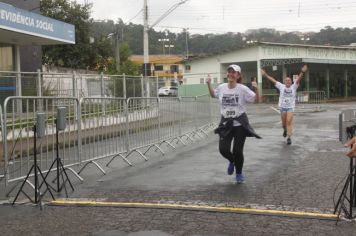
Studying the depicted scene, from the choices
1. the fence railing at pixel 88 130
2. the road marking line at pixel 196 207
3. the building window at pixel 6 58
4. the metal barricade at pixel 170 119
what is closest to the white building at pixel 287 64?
the building window at pixel 6 58

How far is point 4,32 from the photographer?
18891 mm

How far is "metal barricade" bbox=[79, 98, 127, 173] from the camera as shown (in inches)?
390

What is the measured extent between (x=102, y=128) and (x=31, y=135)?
94.1 inches

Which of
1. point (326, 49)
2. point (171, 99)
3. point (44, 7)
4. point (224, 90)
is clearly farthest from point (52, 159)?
point (326, 49)

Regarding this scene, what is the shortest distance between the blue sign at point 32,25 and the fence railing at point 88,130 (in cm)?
674

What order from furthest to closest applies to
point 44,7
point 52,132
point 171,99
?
point 44,7
point 171,99
point 52,132

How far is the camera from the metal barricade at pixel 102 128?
390 inches

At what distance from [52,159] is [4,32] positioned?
11626mm

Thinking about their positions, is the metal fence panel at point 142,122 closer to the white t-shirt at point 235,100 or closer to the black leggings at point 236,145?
the white t-shirt at point 235,100

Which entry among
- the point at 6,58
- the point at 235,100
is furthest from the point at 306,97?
the point at 235,100

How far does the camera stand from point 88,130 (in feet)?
33.1

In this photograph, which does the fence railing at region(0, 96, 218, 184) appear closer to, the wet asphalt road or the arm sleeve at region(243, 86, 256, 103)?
the wet asphalt road

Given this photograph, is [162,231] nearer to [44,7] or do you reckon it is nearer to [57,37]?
[57,37]

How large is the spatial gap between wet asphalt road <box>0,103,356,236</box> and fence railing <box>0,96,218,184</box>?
435 millimetres
